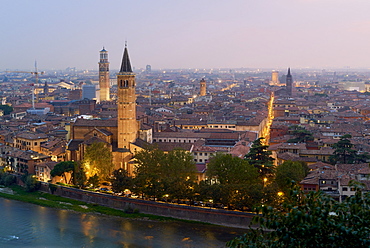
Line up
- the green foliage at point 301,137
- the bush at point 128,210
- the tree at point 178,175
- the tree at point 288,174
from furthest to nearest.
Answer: the green foliage at point 301,137, the bush at point 128,210, the tree at point 178,175, the tree at point 288,174

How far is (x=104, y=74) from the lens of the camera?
48906 mm

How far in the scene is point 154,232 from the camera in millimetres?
14852

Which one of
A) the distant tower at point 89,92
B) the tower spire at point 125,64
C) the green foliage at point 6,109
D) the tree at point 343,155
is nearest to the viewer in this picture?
the tree at point 343,155

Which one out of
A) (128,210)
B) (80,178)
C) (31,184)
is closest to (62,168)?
(80,178)

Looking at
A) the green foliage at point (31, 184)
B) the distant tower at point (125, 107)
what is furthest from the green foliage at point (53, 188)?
the distant tower at point (125, 107)

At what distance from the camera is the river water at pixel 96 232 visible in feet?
45.5

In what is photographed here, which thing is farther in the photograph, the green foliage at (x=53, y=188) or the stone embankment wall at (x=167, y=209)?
the green foliage at (x=53, y=188)

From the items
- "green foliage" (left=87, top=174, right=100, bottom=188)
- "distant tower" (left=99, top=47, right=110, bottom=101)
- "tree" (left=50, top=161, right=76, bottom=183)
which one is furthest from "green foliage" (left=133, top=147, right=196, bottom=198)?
"distant tower" (left=99, top=47, right=110, bottom=101)

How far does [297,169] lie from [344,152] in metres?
4.15

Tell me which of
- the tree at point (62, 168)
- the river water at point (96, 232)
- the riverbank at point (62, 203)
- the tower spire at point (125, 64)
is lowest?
the river water at point (96, 232)

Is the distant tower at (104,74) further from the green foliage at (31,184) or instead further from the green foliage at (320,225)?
the green foliage at (320,225)

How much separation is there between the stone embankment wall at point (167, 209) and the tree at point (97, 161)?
3.50ft

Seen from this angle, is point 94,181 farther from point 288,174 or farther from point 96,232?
point 288,174

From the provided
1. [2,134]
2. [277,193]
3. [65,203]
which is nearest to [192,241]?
[277,193]
